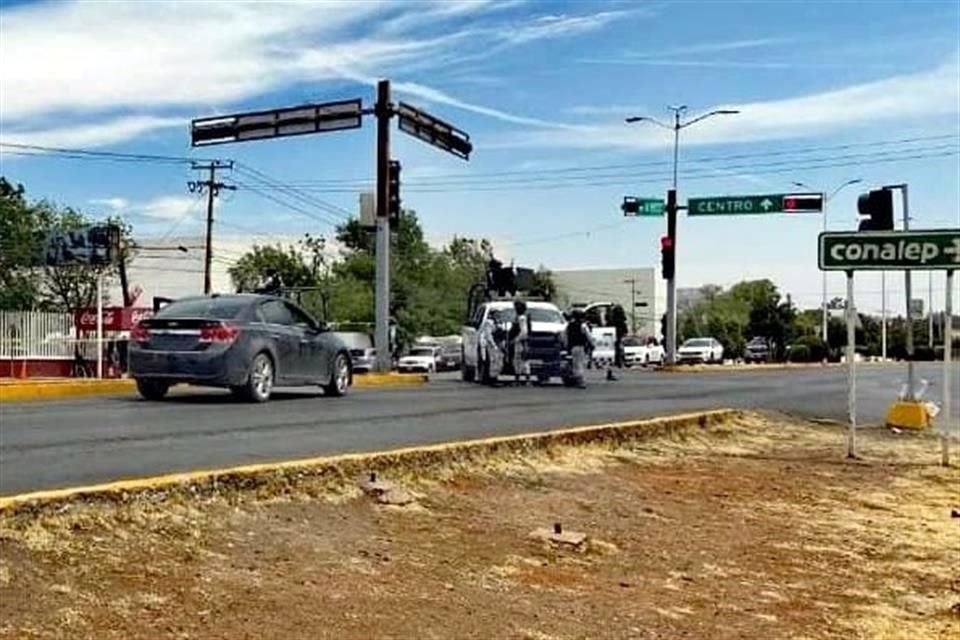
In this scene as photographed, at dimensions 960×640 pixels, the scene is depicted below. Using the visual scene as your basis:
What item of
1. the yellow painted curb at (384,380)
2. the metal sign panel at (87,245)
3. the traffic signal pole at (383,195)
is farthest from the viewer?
the metal sign panel at (87,245)

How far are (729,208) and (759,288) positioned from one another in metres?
78.0

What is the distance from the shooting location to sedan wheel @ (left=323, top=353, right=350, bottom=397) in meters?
19.5

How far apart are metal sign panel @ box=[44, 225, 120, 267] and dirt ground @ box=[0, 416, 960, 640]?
1013 inches

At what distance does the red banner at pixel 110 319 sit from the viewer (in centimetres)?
3962

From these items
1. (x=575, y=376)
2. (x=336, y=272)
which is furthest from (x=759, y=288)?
(x=575, y=376)

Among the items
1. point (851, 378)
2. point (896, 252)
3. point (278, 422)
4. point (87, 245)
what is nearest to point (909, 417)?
point (851, 378)

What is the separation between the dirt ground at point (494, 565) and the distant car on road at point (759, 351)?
62.5m

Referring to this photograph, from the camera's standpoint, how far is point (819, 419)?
2020 cm

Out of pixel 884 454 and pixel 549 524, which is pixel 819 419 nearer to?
pixel 884 454

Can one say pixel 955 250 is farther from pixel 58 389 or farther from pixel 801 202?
pixel 801 202

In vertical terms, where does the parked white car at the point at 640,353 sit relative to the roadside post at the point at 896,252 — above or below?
below

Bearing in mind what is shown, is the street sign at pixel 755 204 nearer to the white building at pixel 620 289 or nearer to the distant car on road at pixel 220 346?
the distant car on road at pixel 220 346

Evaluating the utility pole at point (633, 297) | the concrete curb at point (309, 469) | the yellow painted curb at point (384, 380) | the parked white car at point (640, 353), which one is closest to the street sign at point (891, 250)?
the concrete curb at point (309, 469)

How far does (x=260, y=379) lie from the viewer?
17234mm
